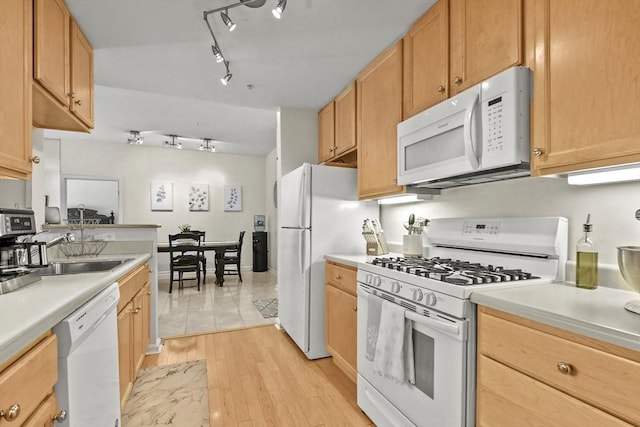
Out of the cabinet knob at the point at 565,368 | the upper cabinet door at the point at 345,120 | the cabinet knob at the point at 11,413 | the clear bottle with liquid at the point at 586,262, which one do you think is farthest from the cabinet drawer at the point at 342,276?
the cabinet knob at the point at 11,413

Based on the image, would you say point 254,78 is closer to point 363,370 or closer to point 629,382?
point 363,370

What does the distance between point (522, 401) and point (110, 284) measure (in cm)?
177

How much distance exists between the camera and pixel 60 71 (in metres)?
1.81

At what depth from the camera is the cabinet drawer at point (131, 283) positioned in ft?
5.69

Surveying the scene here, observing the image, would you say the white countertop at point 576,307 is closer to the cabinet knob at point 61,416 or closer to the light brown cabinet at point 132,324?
the cabinet knob at point 61,416

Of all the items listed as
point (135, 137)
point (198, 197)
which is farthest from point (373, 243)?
point (198, 197)

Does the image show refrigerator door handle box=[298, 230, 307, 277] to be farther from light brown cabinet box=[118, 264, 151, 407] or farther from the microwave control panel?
the microwave control panel

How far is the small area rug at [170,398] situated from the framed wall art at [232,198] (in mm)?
4604

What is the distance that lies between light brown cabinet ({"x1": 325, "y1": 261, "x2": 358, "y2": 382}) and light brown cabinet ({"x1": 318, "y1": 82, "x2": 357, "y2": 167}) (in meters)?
1.06

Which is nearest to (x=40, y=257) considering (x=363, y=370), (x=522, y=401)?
(x=363, y=370)

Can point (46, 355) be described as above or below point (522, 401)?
above

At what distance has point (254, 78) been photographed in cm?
276

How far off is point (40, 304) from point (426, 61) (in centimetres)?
216

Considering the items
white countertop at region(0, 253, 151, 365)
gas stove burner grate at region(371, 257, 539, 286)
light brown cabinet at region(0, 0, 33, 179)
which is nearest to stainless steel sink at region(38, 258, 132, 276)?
white countertop at region(0, 253, 151, 365)
